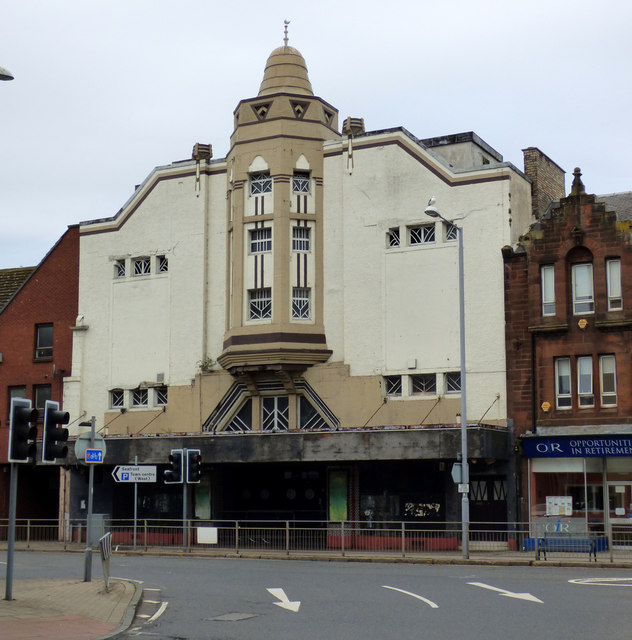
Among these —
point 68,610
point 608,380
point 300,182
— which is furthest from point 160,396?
point 68,610

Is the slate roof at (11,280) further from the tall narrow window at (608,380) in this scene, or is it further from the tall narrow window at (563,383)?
the tall narrow window at (608,380)

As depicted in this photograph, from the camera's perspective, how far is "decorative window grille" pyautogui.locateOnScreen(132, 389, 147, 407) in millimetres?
46969

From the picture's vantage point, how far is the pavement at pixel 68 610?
612 inches

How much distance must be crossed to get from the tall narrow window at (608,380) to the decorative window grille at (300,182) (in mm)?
13887

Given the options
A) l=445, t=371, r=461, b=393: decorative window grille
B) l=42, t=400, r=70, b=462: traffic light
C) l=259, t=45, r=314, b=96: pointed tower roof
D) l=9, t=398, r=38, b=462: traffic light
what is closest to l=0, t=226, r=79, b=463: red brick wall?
l=259, t=45, r=314, b=96: pointed tower roof

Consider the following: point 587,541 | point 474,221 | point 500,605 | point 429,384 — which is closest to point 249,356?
point 429,384

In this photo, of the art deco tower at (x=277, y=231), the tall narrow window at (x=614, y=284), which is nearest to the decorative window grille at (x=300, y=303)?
the art deco tower at (x=277, y=231)

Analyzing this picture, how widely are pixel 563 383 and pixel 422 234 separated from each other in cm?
801

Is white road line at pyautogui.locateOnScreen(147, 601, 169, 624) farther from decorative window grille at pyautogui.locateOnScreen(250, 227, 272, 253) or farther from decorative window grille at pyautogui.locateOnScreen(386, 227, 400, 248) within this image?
decorative window grille at pyautogui.locateOnScreen(250, 227, 272, 253)

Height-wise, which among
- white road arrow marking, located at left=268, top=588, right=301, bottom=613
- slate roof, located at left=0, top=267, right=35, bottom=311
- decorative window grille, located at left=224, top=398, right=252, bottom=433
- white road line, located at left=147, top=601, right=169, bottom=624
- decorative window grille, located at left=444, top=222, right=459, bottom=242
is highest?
slate roof, located at left=0, top=267, right=35, bottom=311

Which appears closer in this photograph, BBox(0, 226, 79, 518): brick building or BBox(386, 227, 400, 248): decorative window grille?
BBox(386, 227, 400, 248): decorative window grille

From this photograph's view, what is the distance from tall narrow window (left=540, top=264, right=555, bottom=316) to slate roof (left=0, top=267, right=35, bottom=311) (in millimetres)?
27746

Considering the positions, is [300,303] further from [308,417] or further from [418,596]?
[418,596]

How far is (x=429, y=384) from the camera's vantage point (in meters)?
40.9
